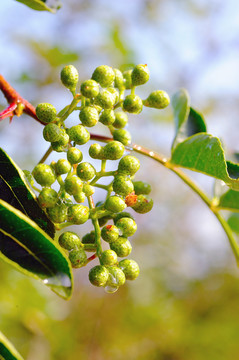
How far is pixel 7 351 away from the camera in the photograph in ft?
2.81

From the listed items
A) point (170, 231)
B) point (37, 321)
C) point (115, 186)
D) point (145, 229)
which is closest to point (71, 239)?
point (115, 186)

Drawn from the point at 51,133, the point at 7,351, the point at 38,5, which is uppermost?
the point at 38,5

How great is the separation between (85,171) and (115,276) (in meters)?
0.30

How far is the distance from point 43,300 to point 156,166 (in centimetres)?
320

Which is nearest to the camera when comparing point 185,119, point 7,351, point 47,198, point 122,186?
point 7,351

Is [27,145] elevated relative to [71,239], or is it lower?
lower

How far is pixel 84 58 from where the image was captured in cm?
489

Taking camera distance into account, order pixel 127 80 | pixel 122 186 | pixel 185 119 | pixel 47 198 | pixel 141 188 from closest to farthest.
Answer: pixel 47 198 → pixel 122 186 → pixel 141 188 → pixel 127 80 → pixel 185 119

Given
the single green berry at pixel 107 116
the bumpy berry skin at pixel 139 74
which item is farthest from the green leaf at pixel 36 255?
the bumpy berry skin at pixel 139 74

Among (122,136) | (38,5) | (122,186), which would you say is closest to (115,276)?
(122,186)

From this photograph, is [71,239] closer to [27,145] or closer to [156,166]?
[27,145]

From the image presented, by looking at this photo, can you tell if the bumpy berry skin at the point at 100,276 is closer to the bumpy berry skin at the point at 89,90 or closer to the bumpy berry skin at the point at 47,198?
the bumpy berry skin at the point at 47,198

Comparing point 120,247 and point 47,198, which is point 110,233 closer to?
point 120,247

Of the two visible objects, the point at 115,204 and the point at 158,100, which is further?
the point at 158,100
